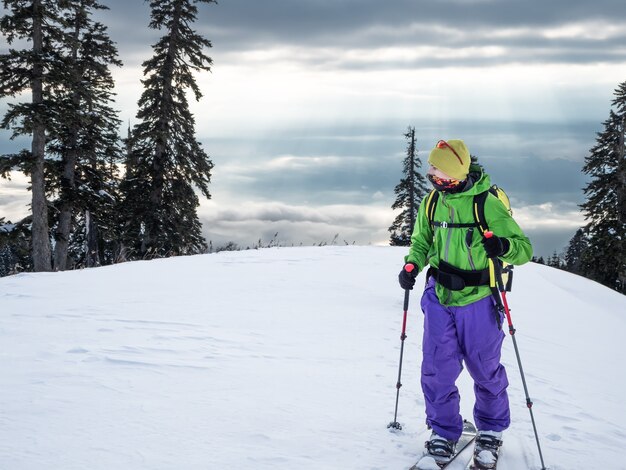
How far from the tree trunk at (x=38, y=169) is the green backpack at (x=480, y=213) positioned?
812 inches

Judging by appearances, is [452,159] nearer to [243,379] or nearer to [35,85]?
[243,379]

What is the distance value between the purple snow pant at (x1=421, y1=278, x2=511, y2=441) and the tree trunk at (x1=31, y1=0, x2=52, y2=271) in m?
20.7

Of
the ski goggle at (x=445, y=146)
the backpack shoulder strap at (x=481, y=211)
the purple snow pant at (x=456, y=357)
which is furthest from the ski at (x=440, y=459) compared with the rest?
the ski goggle at (x=445, y=146)

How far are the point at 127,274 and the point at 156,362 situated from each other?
6.08m

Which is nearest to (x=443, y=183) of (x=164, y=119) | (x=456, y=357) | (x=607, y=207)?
(x=456, y=357)

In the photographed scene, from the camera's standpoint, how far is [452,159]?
404 centimetres

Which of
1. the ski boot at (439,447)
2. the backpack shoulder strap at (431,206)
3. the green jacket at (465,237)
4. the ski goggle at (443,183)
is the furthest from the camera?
the backpack shoulder strap at (431,206)

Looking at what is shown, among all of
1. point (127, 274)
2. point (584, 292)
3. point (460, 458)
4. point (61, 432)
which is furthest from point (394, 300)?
point (584, 292)

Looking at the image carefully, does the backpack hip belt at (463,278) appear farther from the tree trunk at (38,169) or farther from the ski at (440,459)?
the tree trunk at (38,169)

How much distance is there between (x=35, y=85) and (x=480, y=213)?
74.4ft

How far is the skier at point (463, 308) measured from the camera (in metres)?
3.98

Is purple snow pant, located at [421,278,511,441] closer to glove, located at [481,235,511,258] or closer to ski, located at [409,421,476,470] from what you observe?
ski, located at [409,421,476,470]

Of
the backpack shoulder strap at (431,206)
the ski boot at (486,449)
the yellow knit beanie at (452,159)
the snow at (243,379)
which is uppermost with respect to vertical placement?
the yellow knit beanie at (452,159)

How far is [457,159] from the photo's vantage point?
4039 millimetres
